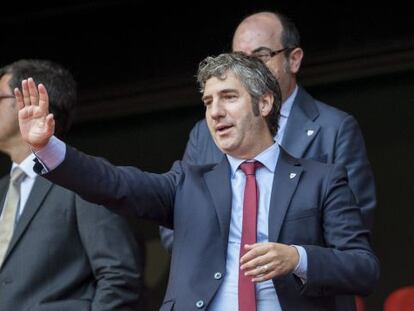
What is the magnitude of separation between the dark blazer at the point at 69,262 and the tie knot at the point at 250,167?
76 centimetres

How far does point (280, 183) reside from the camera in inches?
155

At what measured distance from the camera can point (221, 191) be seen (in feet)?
13.0

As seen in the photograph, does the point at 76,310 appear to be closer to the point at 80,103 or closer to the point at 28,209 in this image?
the point at 28,209

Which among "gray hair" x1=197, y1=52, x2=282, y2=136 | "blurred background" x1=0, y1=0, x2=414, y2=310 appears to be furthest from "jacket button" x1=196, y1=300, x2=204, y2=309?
"blurred background" x1=0, y1=0, x2=414, y2=310

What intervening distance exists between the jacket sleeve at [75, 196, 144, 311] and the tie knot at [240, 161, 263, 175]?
76 centimetres

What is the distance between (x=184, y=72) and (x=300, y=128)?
67.0 inches

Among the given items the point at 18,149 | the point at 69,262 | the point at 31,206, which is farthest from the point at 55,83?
the point at 69,262

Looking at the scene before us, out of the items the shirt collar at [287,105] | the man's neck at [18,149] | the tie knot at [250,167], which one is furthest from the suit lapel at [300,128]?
the man's neck at [18,149]

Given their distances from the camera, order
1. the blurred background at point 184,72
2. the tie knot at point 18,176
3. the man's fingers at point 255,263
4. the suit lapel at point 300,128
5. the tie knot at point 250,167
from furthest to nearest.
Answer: the blurred background at point 184,72
the tie knot at point 18,176
the suit lapel at point 300,128
the tie knot at point 250,167
the man's fingers at point 255,263

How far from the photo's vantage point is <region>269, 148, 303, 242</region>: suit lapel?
12.7 feet

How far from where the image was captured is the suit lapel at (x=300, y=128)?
4664 mm

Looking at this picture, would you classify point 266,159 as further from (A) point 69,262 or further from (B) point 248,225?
(A) point 69,262

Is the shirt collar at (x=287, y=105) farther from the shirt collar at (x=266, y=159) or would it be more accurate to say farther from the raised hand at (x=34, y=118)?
the raised hand at (x=34, y=118)

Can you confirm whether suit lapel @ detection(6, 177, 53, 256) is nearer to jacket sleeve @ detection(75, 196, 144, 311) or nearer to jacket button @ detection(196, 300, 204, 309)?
jacket sleeve @ detection(75, 196, 144, 311)
